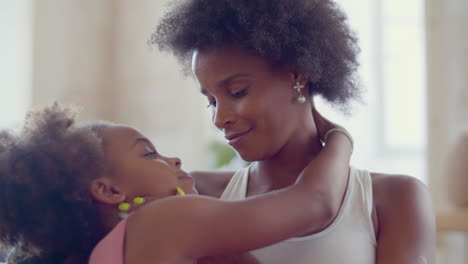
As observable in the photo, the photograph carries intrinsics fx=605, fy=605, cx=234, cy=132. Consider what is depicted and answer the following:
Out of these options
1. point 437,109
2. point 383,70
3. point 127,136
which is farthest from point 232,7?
point 383,70

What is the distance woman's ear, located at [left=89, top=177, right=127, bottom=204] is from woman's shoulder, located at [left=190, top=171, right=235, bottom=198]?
575 mm

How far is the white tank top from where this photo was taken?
155 cm

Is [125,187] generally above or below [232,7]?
below

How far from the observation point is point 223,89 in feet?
5.28

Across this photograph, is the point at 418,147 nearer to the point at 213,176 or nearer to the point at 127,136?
the point at 213,176

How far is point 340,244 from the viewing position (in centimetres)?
156

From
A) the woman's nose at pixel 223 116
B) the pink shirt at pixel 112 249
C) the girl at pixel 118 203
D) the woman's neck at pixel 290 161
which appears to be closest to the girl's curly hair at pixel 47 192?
the girl at pixel 118 203

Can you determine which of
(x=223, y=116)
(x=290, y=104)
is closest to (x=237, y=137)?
(x=223, y=116)

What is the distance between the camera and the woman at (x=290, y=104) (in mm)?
1568

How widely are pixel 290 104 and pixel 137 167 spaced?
1.68 ft

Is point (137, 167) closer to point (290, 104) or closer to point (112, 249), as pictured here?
point (112, 249)

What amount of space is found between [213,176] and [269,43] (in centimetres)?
54

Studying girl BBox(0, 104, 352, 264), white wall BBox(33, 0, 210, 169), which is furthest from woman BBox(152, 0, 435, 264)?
white wall BBox(33, 0, 210, 169)

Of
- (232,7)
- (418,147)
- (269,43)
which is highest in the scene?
(232,7)
